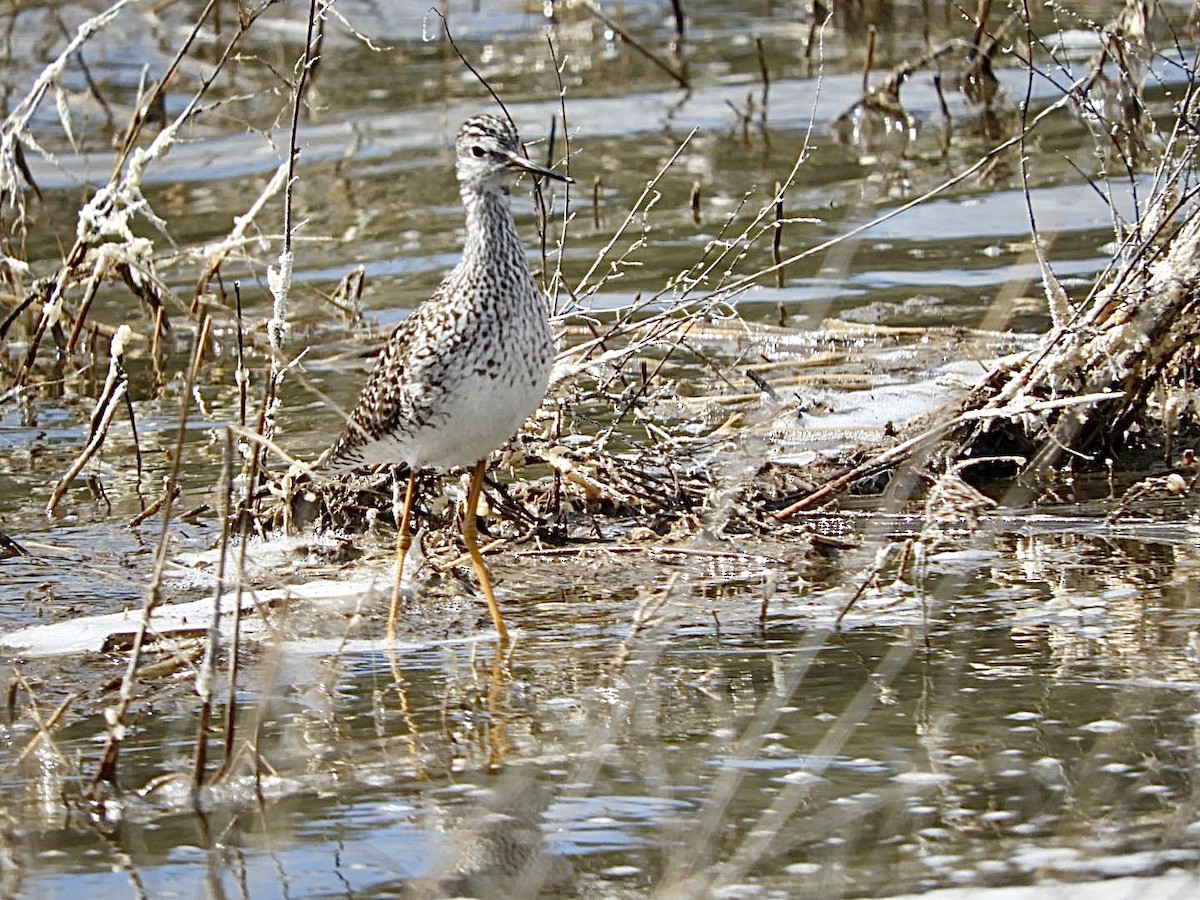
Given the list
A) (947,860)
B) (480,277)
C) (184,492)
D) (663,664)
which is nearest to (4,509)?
(184,492)

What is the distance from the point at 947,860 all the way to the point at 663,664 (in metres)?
1.40

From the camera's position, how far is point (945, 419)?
6.63 m

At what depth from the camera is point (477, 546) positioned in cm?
606

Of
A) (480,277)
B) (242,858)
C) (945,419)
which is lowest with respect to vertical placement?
(242,858)

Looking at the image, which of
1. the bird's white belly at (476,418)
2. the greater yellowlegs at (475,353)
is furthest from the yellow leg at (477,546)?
the bird's white belly at (476,418)

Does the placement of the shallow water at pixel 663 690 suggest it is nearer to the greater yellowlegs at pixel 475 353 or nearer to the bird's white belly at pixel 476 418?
the greater yellowlegs at pixel 475 353

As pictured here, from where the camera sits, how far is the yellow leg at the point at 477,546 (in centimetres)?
561

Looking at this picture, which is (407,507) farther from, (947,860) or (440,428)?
(947,860)

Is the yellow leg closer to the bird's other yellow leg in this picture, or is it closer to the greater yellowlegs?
the greater yellowlegs

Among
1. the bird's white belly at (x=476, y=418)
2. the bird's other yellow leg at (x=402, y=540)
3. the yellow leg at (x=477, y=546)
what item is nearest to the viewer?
the bird's white belly at (x=476, y=418)

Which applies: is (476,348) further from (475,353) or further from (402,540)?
(402,540)

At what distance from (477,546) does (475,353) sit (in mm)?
807

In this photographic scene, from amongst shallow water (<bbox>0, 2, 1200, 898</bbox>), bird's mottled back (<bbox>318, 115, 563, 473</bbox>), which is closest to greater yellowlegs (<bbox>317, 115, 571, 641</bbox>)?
bird's mottled back (<bbox>318, 115, 563, 473</bbox>)

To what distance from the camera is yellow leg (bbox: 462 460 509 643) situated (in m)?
5.61
